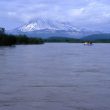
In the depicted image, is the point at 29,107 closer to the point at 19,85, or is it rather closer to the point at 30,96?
the point at 30,96

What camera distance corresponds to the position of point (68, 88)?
2127 cm

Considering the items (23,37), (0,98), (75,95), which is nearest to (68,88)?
(75,95)

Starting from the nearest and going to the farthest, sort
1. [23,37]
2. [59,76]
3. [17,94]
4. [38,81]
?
1. [17,94]
2. [38,81]
3. [59,76]
4. [23,37]

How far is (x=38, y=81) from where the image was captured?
24.3 m

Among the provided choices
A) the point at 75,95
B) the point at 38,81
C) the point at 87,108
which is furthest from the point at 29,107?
the point at 38,81

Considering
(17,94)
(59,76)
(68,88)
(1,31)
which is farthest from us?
(1,31)

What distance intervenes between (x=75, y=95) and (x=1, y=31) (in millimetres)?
98577

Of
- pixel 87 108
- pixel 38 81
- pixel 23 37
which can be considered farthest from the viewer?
pixel 23 37

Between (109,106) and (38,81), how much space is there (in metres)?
8.66

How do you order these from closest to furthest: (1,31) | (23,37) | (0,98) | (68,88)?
(0,98) → (68,88) → (1,31) → (23,37)

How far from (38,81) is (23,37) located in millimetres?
109171

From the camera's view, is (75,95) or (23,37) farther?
(23,37)

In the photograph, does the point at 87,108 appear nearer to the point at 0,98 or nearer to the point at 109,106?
the point at 109,106

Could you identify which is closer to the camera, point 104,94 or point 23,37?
point 104,94
